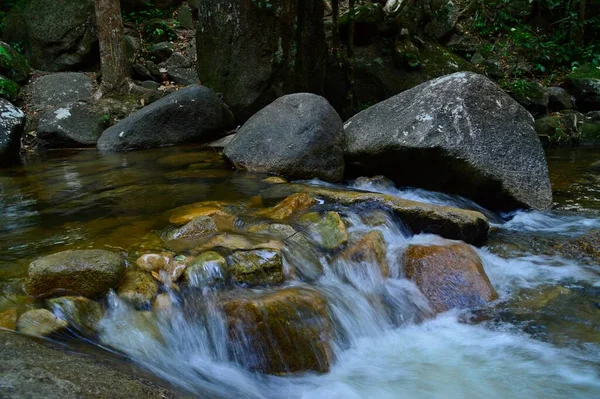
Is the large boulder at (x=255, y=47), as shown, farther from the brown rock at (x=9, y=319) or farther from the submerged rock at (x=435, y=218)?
the brown rock at (x=9, y=319)

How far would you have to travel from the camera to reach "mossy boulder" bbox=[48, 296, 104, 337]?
8.50 ft

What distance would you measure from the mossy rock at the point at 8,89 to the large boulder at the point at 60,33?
168cm

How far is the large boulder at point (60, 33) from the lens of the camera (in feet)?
35.4

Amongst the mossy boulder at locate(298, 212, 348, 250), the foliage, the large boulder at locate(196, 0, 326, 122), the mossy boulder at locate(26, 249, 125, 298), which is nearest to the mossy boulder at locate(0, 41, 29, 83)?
the large boulder at locate(196, 0, 326, 122)

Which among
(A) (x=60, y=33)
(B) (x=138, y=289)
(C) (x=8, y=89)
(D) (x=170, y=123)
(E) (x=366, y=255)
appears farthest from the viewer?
(A) (x=60, y=33)

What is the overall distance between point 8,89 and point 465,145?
808 cm

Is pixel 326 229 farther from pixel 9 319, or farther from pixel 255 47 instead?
pixel 255 47

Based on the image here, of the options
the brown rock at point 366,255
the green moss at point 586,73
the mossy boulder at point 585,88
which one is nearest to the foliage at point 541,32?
the green moss at point 586,73

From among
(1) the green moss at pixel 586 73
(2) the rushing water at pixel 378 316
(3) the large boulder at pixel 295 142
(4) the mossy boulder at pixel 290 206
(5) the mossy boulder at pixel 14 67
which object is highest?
(5) the mossy boulder at pixel 14 67

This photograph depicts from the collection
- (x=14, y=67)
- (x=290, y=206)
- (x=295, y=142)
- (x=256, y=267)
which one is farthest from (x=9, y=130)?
(x=256, y=267)

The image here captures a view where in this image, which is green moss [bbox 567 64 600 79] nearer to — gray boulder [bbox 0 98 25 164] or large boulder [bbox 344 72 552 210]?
large boulder [bbox 344 72 552 210]

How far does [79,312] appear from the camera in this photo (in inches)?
104

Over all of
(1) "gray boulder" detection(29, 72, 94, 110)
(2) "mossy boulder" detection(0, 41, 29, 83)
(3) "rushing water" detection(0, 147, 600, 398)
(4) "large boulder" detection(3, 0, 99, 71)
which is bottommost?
(3) "rushing water" detection(0, 147, 600, 398)

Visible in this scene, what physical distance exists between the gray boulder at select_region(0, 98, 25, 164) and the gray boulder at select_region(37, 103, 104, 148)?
943 millimetres
